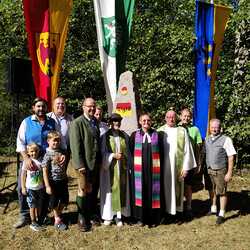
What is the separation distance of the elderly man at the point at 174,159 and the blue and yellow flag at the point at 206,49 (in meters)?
2.10

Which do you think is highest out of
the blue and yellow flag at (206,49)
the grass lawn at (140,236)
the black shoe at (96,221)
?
the blue and yellow flag at (206,49)

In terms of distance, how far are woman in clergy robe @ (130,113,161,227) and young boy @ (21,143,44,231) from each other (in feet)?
4.49

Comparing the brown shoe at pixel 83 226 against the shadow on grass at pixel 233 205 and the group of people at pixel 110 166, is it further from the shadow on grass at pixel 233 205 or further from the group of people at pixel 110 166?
the shadow on grass at pixel 233 205

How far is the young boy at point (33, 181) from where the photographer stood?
6211 mm

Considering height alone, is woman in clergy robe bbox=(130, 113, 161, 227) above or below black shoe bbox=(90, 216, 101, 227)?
above

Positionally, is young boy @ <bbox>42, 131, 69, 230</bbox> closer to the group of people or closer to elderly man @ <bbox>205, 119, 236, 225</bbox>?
the group of people

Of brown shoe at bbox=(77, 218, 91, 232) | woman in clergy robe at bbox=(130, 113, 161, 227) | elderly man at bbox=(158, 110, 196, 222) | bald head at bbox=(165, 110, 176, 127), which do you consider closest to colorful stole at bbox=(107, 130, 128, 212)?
woman in clergy robe at bbox=(130, 113, 161, 227)

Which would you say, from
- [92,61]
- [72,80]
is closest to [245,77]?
[92,61]

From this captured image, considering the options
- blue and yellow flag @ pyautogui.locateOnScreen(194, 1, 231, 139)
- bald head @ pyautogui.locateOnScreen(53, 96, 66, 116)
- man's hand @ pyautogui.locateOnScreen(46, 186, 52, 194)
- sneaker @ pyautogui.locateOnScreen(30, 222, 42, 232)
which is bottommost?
sneaker @ pyautogui.locateOnScreen(30, 222, 42, 232)

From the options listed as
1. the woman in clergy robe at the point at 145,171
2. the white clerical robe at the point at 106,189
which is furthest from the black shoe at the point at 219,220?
the white clerical robe at the point at 106,189

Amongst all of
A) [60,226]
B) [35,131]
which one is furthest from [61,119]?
[60,226]

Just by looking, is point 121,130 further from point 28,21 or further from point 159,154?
point 28,21

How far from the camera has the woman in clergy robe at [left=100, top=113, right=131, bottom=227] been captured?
6496mm

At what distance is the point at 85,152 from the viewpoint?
6191 millimetres
